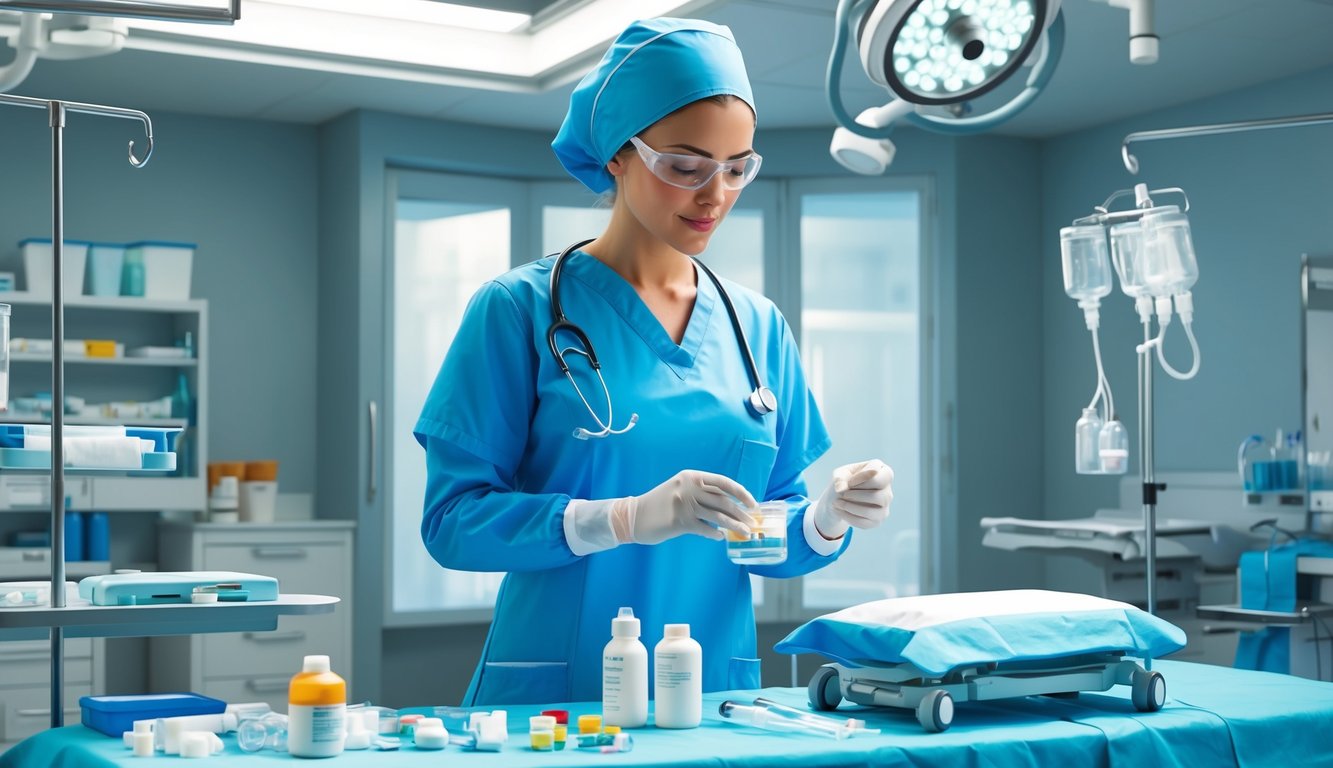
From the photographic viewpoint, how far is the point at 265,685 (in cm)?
495

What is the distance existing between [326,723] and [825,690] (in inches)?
24.0

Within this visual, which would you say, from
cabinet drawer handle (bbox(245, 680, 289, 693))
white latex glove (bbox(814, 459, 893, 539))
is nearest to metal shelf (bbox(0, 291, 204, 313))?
cabinet drawer handle (bbox(245, 680, 289, 693))

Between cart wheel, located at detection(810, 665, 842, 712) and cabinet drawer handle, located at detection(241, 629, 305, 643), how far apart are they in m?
3.60

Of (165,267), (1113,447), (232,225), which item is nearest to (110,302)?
(165,267)

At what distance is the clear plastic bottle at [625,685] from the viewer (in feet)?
5.05

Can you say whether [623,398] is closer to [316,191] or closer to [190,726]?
[190,726]

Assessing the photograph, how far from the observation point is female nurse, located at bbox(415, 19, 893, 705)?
177 centimetres

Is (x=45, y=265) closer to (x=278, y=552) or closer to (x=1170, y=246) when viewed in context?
(x=278, y=552)

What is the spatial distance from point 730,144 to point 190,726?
94cm

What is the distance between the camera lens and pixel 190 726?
1476 mm

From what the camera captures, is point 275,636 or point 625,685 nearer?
point 625,685

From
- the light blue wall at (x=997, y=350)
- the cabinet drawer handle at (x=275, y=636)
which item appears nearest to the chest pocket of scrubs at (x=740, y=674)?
the cabinet drawer handle at (x=275, y=636)

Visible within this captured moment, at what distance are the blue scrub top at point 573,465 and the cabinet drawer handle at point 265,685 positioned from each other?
3319 mm

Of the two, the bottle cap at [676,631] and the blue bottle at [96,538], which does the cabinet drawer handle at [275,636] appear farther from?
the bottle cap at [676,631]
